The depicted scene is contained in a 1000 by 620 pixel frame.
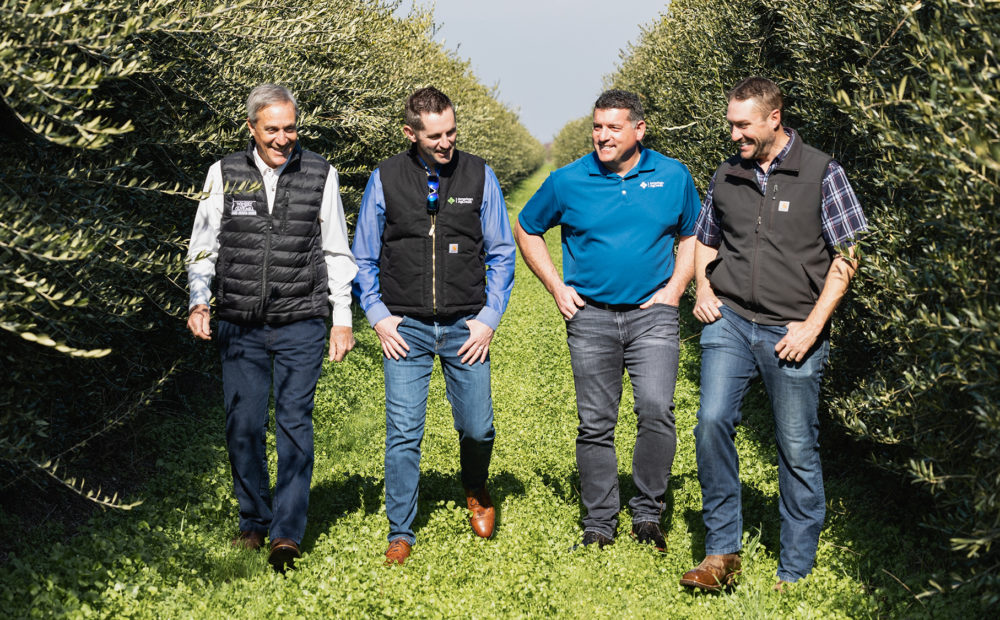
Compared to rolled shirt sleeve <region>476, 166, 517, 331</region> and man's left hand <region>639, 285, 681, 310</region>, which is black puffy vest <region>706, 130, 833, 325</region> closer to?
man's left hand <region>639, 285, 681, 310</region>

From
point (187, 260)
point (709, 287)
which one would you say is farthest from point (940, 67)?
point (187, 260)

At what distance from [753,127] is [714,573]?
269cm

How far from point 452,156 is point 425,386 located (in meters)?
1.56

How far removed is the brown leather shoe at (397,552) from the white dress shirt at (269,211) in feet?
4.89

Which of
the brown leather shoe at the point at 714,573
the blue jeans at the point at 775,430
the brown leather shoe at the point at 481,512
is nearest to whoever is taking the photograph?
the blue jeans at the point at 775,430

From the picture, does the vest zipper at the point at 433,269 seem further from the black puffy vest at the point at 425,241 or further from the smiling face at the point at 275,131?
the smiling face at the point at 275,131

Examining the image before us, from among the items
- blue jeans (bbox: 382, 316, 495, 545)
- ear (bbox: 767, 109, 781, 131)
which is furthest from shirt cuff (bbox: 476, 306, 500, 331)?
ear (bbox: 767, 109, 781, 131)

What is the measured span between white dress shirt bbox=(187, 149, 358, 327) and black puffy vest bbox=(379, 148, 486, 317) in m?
0.29

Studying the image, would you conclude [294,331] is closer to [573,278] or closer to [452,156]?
[452,156]

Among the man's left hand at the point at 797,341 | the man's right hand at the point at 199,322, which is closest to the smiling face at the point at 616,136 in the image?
the man's left hand at the point at 797,341

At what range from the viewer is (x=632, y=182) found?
580 cm

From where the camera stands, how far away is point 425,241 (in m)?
5.57

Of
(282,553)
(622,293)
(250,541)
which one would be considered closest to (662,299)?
(622,293)

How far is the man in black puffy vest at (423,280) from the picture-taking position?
5.57m
